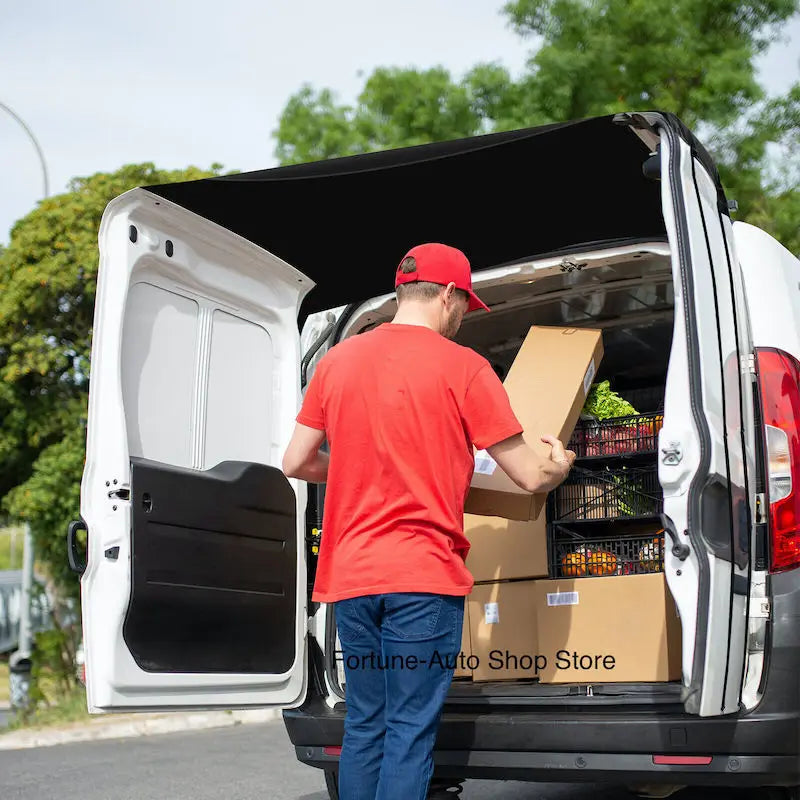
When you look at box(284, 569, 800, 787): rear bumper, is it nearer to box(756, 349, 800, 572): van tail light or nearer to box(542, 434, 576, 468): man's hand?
box(756, 349, 800, 572): van tail light

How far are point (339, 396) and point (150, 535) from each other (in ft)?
2.52

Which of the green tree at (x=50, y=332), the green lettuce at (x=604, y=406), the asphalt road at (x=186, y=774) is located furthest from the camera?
the green tree at (x=50, y=332)

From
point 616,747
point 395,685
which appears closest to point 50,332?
point 395,685

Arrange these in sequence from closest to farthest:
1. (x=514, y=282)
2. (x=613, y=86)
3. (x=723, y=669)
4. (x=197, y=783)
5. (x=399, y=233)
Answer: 1. (x=723, y=669)
2. (x=514, y=282)
3. (x=399, y=233)
4. (x=197, y=783)
5. (x=613, y=86)

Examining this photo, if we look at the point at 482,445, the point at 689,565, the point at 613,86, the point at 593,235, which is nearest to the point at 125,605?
the point at 482,445

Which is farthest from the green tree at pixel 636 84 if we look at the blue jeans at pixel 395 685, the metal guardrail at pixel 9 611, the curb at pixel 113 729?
the metal guardrail at pixel 9 611

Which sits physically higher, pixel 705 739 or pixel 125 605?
pixel 125 605

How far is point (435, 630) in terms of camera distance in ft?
9.33

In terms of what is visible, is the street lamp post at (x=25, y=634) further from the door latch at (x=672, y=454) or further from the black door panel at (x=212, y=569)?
the door latch at (x=672, y=454)

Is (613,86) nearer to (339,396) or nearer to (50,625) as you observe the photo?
(50,625)

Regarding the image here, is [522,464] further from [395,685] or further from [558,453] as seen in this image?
[395,685]

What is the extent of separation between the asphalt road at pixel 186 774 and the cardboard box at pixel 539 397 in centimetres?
164

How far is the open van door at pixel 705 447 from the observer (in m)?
2.79

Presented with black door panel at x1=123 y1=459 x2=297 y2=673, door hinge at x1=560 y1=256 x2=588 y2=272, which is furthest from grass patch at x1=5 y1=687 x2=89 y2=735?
door hinge at x1=560 y1=256 x2=588 y2=272
